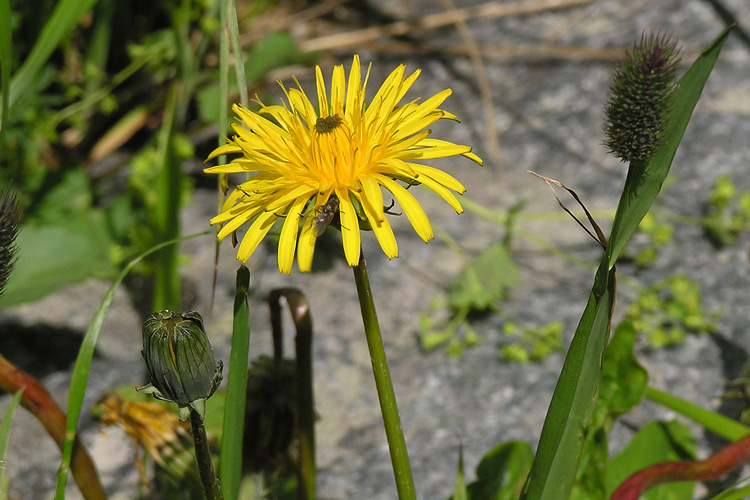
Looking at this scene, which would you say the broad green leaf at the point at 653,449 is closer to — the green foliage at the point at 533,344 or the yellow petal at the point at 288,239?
the green foliage at the point at 533,344

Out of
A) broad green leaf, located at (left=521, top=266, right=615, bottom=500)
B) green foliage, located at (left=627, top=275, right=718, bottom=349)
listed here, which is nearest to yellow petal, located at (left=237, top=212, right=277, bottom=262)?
broad green leaf, located at (left=521, top=266, right=615, bottom=500)

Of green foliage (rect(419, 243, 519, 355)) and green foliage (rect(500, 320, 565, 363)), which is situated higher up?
green foliage (rect(419, 243, 519, 355))

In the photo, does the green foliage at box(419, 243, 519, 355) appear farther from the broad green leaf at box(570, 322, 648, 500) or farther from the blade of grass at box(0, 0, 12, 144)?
the blade of grass at box(0, 0, 12, 144)

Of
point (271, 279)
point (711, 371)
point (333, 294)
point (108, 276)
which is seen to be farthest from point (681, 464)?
point (108, 276)

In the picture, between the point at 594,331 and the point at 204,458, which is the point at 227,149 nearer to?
the point at 204,458

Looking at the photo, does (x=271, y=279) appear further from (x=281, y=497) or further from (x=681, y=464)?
(x=681, y=464)

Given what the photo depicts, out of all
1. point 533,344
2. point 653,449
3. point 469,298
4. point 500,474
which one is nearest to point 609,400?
point 653,449
